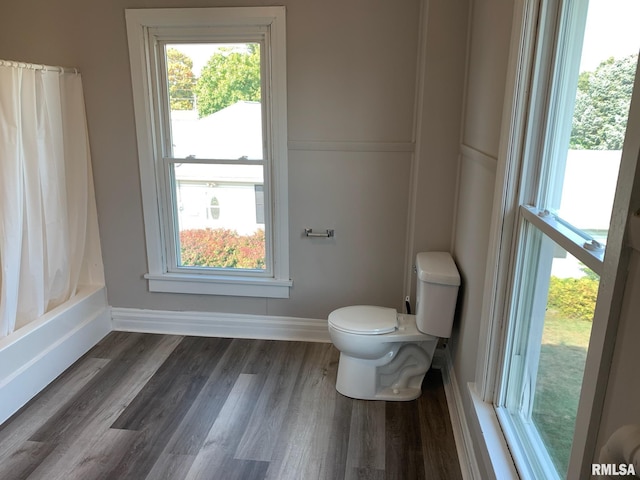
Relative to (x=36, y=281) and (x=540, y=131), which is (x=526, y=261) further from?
(x=36, y=281)

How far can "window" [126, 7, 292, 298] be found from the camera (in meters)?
2.69

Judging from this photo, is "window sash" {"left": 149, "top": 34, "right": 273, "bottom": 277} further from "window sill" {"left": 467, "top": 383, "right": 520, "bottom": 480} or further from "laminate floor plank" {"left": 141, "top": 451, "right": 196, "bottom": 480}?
"window sill" {"left": 467, "top": 383, "right": 520, "bottom": 480}

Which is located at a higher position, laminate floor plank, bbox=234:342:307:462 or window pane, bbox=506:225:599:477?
window pane, bbox=506:225:599:477

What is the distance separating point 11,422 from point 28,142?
1367mm

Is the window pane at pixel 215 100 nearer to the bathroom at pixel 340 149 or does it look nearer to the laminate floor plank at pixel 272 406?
Result: the bathroom at pixel 340 149

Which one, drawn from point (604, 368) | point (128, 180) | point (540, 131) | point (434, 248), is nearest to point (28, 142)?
point (128, 180)

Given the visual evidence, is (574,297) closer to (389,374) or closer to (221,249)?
(389,374)

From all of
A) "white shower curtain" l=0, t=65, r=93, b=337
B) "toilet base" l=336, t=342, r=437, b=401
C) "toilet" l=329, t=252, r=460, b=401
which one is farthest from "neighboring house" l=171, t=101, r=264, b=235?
"toilet base" l=336, t=342, r=437, b=401

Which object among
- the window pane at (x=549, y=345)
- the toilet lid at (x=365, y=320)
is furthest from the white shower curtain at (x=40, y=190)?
the window pane at (x=549, y=345)

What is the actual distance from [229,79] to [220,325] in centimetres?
153

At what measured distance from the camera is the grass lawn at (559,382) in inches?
49.2

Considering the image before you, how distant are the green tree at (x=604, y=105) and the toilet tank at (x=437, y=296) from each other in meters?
1.04

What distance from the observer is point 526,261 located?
1.63 m

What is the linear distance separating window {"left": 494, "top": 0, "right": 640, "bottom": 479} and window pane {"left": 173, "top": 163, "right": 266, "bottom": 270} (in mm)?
1702
